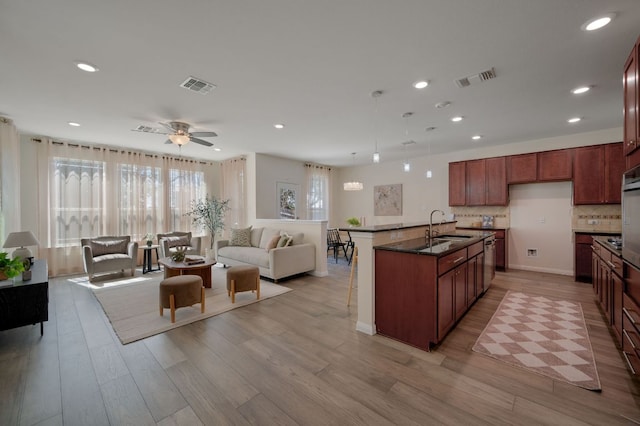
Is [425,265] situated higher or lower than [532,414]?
higher

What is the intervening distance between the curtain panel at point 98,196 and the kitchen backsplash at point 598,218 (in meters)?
8.83

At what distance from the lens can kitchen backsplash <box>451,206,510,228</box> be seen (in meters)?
5.82

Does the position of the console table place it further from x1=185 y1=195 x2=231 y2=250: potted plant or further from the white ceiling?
x1=185 y1=195 x2=231 y2=250: potted plant

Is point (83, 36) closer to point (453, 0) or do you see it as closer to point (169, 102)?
point (169, 102)

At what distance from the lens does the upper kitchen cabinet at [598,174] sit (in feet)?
14.6

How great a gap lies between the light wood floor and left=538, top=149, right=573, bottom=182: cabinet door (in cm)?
316

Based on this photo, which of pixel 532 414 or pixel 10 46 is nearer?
pixel 532 414

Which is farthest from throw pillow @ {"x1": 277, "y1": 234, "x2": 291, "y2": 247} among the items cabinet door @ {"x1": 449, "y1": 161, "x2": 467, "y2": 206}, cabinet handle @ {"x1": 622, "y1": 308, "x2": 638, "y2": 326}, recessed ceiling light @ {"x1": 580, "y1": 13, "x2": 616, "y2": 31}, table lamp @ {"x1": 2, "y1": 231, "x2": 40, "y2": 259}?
recessed ceiling light @ {"x1": 580, "y1": 13, "x2": 616, "y2": 31}

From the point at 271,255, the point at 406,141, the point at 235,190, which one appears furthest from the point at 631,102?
the point at 235,190

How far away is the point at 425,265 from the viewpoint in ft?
8.02

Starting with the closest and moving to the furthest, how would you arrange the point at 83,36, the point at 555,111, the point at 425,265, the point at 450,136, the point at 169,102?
the point at 83,36 < the point at 425,265 < the point at 169,102 < the point at 555,111 < the point at 450,136

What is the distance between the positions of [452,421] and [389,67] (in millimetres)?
2961

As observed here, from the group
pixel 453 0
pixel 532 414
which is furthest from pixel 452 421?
pixel 453 0

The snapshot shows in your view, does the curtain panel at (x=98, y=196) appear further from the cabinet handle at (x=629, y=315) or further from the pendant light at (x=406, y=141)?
the cabinet handle at (x=629, y=315)
